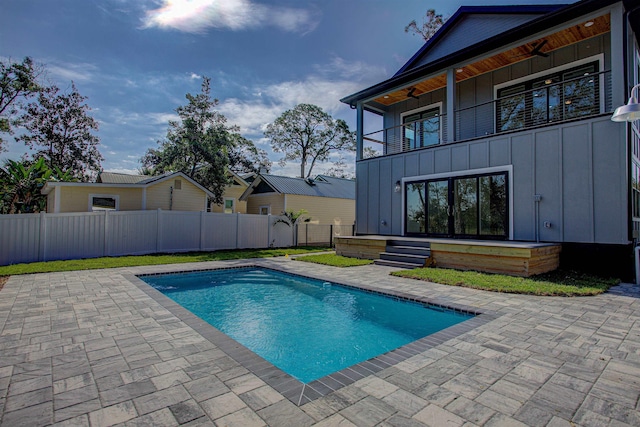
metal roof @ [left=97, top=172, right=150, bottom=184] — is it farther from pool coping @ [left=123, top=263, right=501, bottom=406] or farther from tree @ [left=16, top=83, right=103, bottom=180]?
pool coping @ [left=123, top=263, right=501, bottom=406]

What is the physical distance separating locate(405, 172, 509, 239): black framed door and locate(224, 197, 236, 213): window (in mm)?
15211

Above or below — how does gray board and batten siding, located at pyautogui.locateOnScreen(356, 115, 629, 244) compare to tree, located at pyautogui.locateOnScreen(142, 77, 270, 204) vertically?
below

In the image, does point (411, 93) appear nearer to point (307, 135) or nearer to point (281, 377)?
point (281, 377)

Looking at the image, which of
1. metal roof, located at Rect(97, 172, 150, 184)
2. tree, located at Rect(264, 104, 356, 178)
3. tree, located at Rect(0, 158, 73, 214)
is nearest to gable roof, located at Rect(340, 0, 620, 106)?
metal roof, located at Rect(97, 172, 150, 184)

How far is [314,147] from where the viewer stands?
30.2 metres

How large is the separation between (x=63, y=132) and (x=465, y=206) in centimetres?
2743

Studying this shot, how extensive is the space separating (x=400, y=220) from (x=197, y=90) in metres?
14.9

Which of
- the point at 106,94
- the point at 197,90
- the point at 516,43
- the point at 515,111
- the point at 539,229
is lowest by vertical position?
the point at 539,229

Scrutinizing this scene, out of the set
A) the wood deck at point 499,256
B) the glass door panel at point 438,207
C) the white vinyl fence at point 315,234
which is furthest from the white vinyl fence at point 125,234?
the wood deck at point 499,256

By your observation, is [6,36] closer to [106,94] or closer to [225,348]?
[106,94]

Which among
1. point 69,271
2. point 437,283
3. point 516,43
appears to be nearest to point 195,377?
point 437,283

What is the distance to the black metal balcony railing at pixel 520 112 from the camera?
27.2 ft

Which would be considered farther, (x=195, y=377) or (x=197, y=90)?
(x=197, y=90)

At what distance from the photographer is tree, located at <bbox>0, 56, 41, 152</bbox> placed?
59.4 feet
